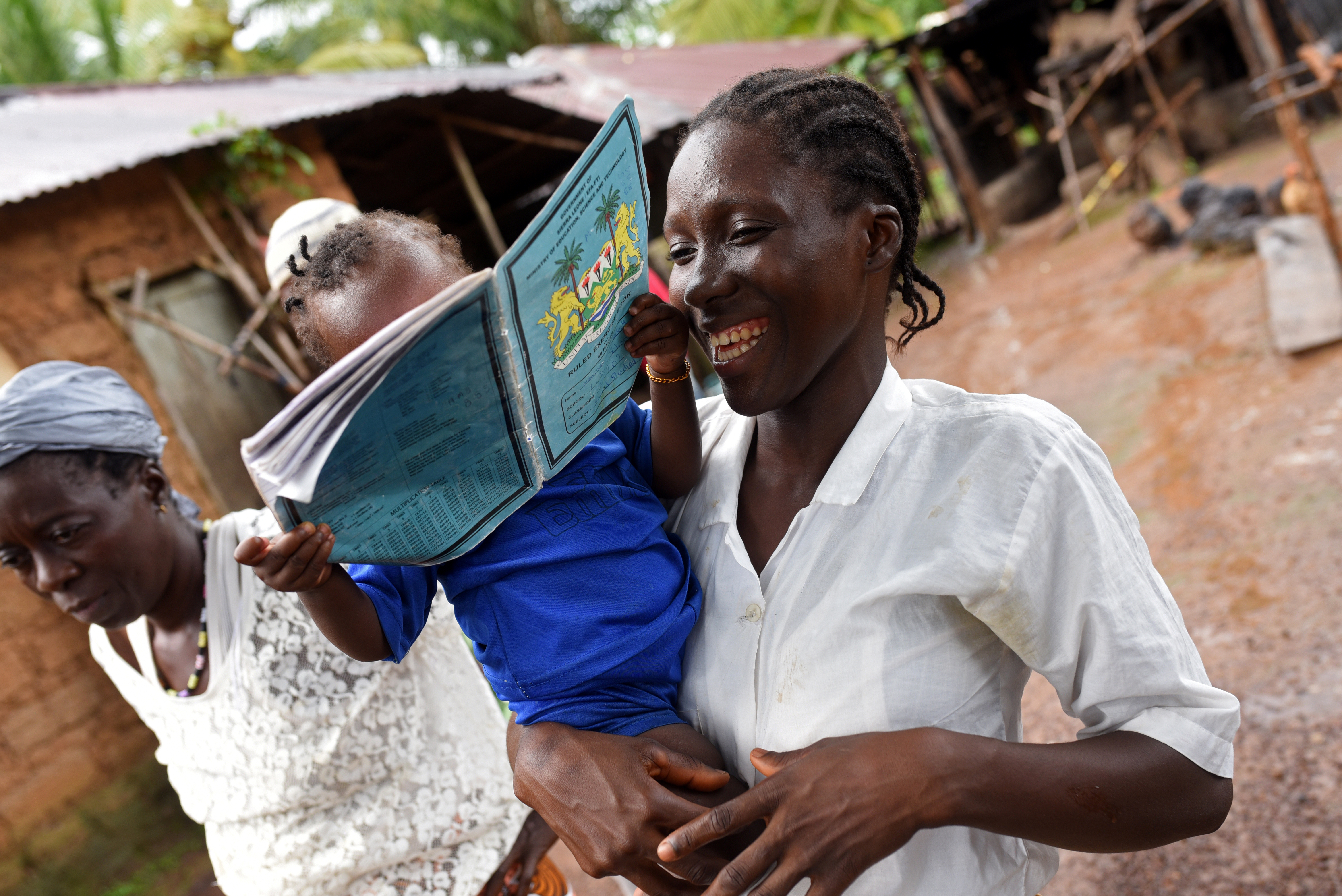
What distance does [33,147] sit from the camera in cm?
481

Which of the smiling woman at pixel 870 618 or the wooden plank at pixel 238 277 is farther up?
the wooden plank at pixel 238 277

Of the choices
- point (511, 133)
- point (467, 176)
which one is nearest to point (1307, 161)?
point (511, 133)

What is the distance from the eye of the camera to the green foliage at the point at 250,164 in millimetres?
4953

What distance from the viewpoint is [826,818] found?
39.2 inches

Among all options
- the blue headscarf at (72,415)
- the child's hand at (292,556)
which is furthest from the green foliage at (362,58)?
the child's hand at (292,556)

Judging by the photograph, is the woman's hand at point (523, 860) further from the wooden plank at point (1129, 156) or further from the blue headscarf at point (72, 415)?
the wooden plank at point (1129, 156)

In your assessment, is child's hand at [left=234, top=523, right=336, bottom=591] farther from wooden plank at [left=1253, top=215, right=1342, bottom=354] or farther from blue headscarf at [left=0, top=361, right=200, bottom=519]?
wooden plank at [left=1253, top=215, right=1342, bottom=354]

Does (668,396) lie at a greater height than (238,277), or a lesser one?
lesser

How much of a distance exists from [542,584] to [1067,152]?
12775 mm

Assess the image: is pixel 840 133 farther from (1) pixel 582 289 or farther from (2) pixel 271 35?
(2) pixel 271 35

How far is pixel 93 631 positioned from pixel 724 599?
4.77ft

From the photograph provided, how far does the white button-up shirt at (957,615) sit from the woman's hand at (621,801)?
0.13 m

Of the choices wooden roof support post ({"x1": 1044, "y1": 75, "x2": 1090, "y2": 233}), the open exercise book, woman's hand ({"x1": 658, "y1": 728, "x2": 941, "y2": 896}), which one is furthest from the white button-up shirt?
wooden roof support post ({"x1": 1044, "y1": 75, "x2": 1090, "y2": 233})

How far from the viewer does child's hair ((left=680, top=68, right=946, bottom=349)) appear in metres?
1.24
